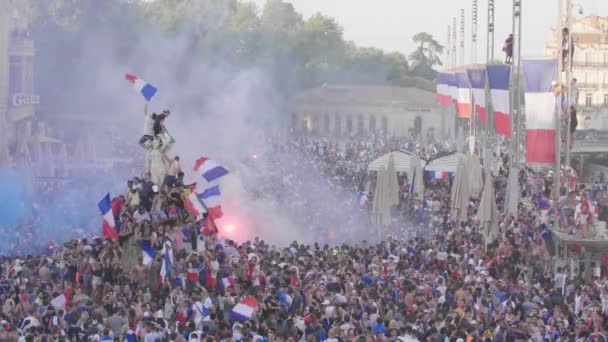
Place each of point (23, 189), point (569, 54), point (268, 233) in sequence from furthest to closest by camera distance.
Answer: point (23, 189), point (268, 233), point (569, 54)

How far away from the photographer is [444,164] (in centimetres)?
4450

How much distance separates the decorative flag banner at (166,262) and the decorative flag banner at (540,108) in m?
9.79

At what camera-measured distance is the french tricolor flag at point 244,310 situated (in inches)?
824

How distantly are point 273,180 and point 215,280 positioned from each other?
26.0m

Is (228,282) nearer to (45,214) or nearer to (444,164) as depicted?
(45,214)

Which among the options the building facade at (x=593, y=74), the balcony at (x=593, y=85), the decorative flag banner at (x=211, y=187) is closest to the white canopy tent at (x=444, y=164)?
the decorative flag banner at (x=211, y=187)

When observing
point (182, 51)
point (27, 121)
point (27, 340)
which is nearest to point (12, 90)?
point (27, 121)

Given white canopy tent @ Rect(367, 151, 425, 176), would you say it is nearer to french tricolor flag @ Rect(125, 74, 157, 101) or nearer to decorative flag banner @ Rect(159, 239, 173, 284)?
french tricolor flag @ Rect(125, 74, 157, 101)

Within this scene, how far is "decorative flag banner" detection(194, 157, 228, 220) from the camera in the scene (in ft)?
99.5

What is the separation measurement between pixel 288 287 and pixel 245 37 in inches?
3983

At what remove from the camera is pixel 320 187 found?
49.0 m

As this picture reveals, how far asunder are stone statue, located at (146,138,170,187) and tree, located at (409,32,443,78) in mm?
124515

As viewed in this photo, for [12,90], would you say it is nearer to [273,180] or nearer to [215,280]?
[273,180]

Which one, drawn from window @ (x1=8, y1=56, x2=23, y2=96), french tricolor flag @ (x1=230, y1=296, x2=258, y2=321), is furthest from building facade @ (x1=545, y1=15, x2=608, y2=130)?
french tricolor flag @ (x1=230, y1=296, x2=258, y2=321)
